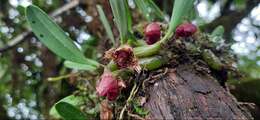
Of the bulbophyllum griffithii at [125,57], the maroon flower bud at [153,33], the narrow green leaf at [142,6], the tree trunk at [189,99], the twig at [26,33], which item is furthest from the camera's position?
the twig at [26,33]

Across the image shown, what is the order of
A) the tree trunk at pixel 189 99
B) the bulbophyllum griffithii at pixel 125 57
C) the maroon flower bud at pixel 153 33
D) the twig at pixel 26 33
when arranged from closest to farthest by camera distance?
the tree trunk at pixel 189 99 → the bulbophyllum griffithii at pixel 125 57 → the maroon flower bud at pixel 153 33 → the twig at pixel 26 33

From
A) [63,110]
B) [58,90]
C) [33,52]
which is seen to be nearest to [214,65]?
[63,110]

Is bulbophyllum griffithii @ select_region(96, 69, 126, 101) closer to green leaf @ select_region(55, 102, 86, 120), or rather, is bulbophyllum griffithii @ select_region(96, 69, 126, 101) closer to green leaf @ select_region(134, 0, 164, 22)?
green leaf @ select_region(55, 102, 86, 120)

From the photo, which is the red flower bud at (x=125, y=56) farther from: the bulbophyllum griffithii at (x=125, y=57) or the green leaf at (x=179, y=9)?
the green leaf at (x=179, y=9)

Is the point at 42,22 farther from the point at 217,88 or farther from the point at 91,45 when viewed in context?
the point at 91,45

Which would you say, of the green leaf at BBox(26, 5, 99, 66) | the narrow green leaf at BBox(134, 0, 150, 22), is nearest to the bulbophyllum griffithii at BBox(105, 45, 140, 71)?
the green leaf at BBox(26, 5, 99, 66)

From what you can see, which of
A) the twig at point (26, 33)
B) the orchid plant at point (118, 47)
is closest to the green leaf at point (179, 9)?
the orchid plant at point (118, 47)

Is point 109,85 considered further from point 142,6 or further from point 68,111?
point 142,6
